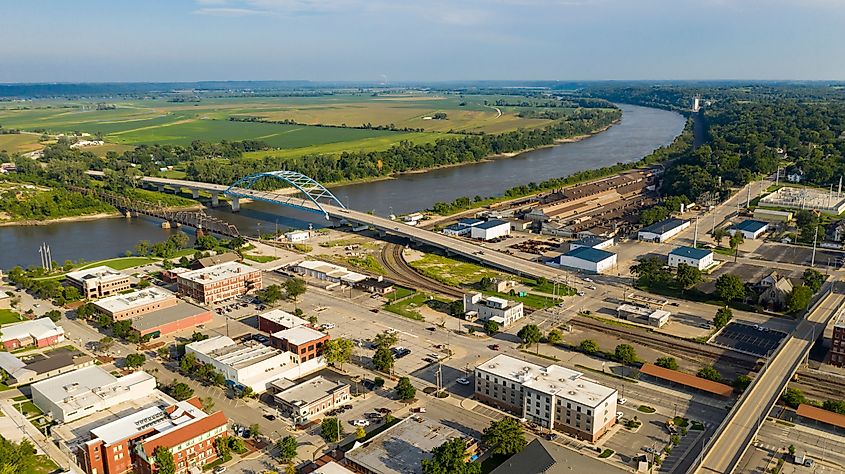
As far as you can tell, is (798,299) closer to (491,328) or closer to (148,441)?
(491,328)

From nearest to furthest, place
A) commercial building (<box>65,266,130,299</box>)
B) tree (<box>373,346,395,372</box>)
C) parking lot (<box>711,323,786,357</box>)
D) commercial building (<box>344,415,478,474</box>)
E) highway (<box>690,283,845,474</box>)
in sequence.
→ highway (<box>690,283,845,474</box>), commercial building (<box>344,415,478,474</box>), tree (<box>373,346,395,372</box>), parking lot (<box>711,323,786,357</box>), commercial building (<box>65,266,130,299</box>)

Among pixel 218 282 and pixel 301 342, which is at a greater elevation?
pixel 218 282

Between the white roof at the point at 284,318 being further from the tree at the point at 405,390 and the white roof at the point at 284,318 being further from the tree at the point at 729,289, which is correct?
the tree at the point at 729,289

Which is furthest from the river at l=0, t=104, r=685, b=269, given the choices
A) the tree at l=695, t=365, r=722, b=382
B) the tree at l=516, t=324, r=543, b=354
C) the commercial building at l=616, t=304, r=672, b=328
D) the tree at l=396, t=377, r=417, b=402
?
the tree at l=695, t=365, r=722, b=382

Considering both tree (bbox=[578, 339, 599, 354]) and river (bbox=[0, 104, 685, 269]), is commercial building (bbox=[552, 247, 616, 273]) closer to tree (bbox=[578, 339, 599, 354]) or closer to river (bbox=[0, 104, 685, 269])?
tree (bbox=[578, 339, 599, 354])

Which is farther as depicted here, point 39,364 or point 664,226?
point 664,226

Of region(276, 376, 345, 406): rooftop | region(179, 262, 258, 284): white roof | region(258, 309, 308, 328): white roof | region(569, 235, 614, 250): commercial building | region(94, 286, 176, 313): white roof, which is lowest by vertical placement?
region(276, 376, 345, 406): rooftop

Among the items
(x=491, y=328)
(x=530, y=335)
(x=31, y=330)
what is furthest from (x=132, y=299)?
(x=530, y=335)
